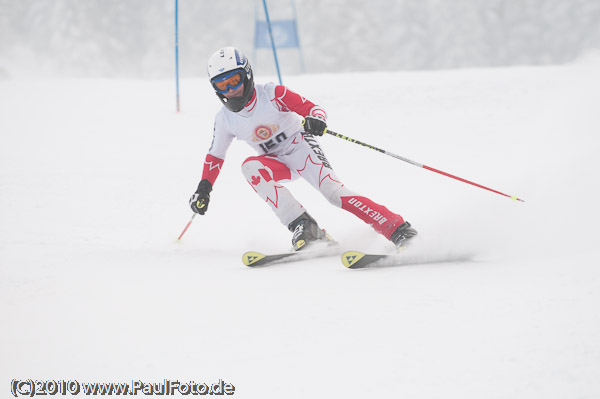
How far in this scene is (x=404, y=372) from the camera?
1.65 metres

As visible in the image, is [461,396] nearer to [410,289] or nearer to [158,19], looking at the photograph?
[410,289]

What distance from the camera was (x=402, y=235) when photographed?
10.5 ft

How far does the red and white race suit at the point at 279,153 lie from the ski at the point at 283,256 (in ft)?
0.93

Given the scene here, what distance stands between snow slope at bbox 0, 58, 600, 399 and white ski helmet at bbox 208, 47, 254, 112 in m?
1.05

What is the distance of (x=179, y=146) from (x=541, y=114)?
5245mm

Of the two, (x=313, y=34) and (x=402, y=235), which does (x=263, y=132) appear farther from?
(x=313, y=34)

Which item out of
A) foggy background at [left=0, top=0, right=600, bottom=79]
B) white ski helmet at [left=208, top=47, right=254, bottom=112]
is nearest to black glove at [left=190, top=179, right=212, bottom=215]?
white ski helmet at [left=208, top=47, right=254, bottom=112]

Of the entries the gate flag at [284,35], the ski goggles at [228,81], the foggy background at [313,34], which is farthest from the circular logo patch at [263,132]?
the foggy background at [313,34]

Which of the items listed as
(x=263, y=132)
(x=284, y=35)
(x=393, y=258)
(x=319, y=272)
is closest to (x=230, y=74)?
(x=263, y=132)

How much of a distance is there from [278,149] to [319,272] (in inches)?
47.5

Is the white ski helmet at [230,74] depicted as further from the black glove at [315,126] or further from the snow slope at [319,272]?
the snow slope at [319,272]

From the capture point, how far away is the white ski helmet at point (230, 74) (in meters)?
3.41

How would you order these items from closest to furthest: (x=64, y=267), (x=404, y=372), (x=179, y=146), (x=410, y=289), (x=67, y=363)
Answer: (x=404, y=372)
(x=67, y=363)
(x=410, y=289)
(x=64, y=267)
(x=179, y=146)

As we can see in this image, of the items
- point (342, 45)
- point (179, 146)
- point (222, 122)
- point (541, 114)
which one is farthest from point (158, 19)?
point (222, 122)
